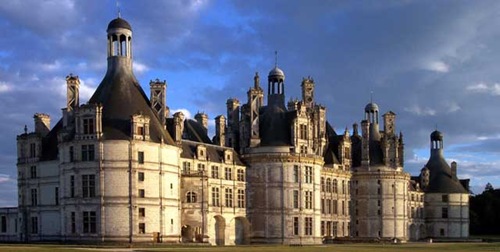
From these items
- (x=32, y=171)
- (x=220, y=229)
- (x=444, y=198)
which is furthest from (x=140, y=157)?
(x=444, y=198)

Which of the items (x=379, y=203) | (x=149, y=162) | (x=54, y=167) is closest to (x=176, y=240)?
(x=149, y=162)

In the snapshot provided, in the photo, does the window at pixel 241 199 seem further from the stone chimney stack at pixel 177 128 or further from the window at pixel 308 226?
the stone chimney stack at pixel 177 128

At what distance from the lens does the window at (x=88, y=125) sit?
2795 inches

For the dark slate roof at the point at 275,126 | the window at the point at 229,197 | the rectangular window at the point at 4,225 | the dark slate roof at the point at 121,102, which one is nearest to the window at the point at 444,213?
the dark slate roof at the point at 275,126

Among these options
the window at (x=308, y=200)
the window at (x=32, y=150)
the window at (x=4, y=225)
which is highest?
the window at (x=32, y=150)

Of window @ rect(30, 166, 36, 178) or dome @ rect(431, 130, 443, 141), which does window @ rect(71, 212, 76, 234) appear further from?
dome @ rect(431, 130, 443, 141)

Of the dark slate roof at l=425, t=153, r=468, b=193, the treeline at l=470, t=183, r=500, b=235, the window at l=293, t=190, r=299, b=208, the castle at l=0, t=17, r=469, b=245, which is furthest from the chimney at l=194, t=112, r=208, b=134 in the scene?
the treeline at l=470, t=183, r=500, b=235

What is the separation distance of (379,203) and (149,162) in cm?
4523

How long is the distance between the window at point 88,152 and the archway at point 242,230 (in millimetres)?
21247

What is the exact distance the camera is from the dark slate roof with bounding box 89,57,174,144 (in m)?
71.7

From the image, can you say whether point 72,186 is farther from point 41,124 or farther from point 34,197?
point 41,124

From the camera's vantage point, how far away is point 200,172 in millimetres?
80375

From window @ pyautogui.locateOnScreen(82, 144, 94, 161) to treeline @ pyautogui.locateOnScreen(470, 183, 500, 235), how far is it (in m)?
87.6

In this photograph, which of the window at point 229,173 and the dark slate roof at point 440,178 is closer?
the window at point 229,173
